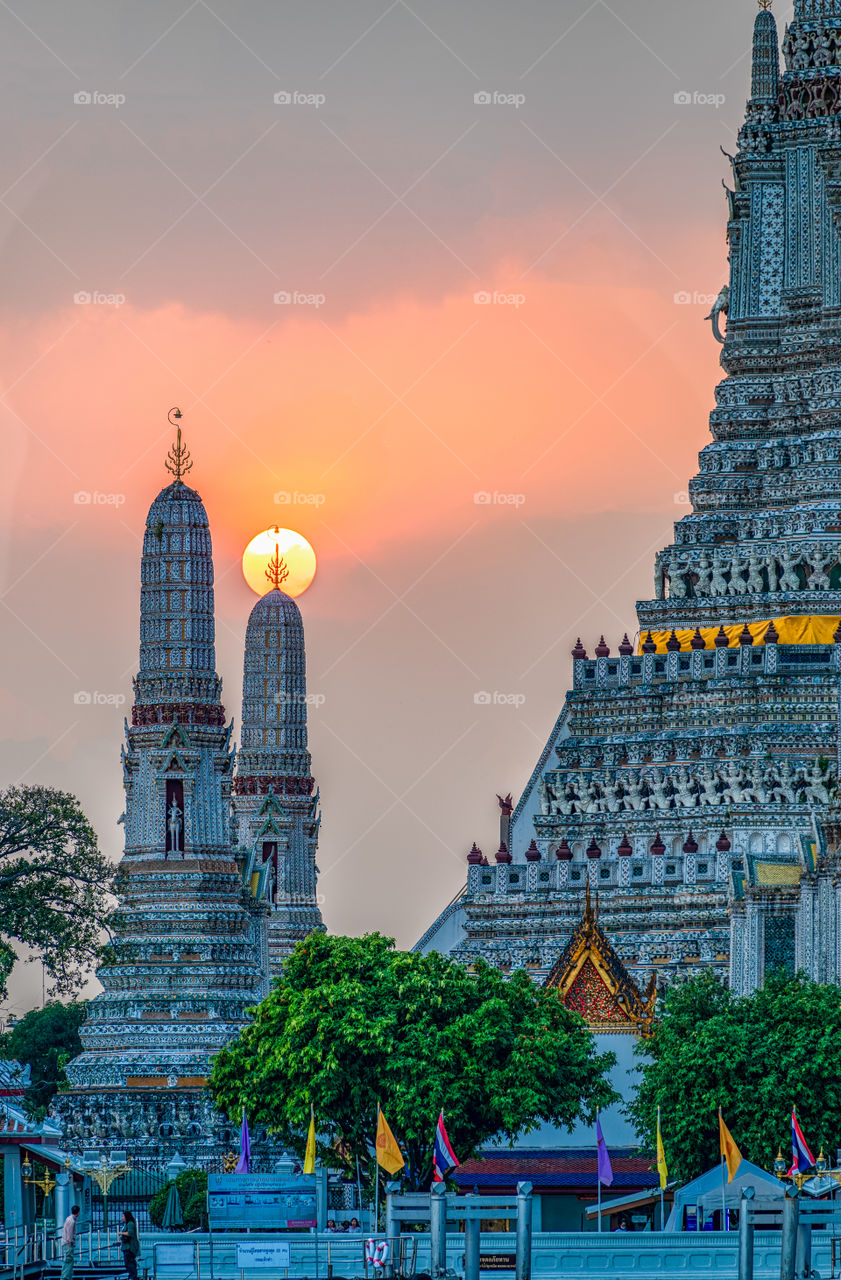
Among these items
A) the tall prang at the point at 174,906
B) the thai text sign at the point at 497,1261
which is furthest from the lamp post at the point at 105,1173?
the tall prang at the point at 174,906

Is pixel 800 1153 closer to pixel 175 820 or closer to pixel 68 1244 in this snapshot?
pixel 68 1244

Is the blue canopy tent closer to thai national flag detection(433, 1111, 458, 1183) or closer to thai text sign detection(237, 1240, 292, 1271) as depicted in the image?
thai national flag detection(433, 1111, 458, 1183)

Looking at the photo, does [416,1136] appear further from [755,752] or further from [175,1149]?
[755,752]

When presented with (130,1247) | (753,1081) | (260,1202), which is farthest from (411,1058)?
(130,1247)

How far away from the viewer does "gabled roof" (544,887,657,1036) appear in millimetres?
113500

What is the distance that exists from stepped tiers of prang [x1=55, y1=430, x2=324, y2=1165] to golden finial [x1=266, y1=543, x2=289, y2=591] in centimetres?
2378

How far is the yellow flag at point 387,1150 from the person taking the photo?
93.8m

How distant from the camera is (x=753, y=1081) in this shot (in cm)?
10012

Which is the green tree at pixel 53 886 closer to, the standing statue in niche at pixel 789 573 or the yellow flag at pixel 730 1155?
the yellow flag at pixel 730 1155

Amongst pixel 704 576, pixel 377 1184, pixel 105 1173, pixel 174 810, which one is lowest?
pixel 377 1184

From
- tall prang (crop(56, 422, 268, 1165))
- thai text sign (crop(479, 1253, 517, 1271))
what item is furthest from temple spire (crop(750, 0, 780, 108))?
thai text sign (crop(479, 1253, 517, 1271))

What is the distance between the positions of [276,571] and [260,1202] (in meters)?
75.0

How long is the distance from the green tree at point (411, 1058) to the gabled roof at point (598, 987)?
4.51 metres

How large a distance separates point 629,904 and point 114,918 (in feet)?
138
